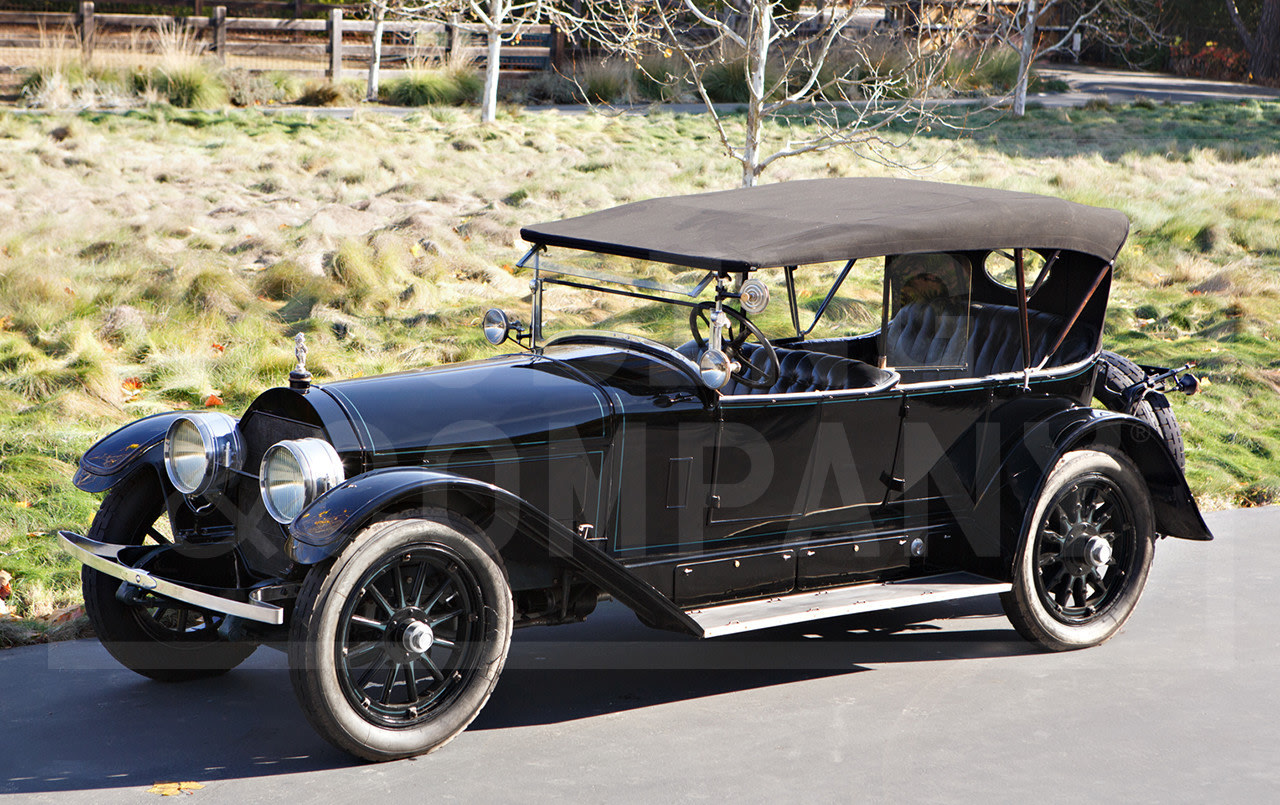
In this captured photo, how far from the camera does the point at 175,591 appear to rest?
3756 millimetres

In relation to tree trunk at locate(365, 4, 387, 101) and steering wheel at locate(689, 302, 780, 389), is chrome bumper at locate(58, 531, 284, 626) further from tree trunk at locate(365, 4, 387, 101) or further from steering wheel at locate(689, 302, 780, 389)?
tree trunk at locate(365, 4, 387, 101)

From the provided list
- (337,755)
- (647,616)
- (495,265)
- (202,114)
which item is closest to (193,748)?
(337,755)

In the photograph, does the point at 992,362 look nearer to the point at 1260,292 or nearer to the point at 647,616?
the point at 647,616

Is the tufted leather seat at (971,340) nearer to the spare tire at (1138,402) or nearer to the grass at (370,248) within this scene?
the spare tire at (1138,402)

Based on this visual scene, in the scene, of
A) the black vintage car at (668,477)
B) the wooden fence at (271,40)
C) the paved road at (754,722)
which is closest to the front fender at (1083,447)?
the black vintage car at (668,477)

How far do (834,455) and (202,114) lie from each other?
51.6 feet

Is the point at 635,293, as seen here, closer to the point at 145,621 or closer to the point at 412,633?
the point at 412,633

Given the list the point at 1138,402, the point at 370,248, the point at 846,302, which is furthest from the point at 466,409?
the point at 370,248

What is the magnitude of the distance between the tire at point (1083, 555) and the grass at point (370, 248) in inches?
64.8

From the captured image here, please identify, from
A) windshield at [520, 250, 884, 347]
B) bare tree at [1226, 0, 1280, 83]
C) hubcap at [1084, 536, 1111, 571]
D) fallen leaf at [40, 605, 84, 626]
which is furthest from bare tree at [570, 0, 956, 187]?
bare tree at [1226, 0, 1280, 83]

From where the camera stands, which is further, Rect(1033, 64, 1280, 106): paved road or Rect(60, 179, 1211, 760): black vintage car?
Rect(1033, 64, 1280, 106): paved road

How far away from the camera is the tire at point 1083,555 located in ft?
15.8

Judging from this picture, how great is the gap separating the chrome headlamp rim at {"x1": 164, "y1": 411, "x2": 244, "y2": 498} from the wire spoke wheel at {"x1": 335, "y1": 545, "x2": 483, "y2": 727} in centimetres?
87

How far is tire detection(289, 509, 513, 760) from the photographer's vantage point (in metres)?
3.64
